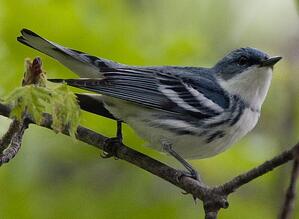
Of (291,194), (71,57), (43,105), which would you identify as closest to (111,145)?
(71,57)

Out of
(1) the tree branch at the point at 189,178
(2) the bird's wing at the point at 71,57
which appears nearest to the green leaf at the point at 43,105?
(1) the tree branch at the point at 189,178

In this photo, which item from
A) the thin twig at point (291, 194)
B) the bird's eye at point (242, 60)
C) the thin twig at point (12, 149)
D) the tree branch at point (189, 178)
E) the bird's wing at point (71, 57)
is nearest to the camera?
the thin twig at point (291, 194)

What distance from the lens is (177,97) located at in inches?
137

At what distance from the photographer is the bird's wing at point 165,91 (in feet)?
10.8

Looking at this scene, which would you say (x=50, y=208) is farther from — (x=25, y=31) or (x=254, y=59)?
(x=254, y=59)

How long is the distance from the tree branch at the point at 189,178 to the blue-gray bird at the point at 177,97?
8.6 inches

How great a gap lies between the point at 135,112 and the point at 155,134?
16 cm

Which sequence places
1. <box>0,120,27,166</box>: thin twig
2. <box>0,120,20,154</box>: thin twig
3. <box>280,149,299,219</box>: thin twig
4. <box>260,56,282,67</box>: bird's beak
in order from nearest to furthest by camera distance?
<box>280,149,299,219</box>: thin twig
<box>0,120,20,154</box>: thin twig
<box>0,120,27,166</box>: thin twig
<box>260,56,282,67</box>: bird's beak

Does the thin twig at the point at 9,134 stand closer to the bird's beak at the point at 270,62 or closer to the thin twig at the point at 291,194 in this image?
the thin twig at the point at 291,194

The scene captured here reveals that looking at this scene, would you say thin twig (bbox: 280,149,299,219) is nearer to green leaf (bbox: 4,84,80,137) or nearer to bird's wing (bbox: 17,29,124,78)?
green leaf (bbox: 4,84,80,137)

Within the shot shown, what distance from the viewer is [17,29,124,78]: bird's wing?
302 centimetres

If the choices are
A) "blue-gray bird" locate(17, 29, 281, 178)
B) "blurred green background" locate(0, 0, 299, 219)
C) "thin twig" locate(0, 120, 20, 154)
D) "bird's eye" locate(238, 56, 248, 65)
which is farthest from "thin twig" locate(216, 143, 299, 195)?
"bird's eye" locate(238, 56, 248, 65)

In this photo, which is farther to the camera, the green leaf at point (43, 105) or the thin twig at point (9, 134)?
the thin twig at point (9, 134)

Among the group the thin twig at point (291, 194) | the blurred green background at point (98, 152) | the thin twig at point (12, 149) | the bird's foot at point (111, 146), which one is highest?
the blurred green background at point (98, 152)
